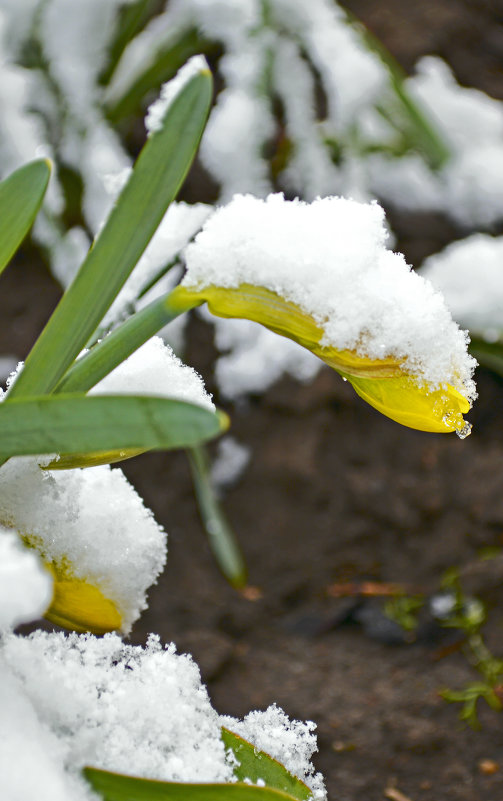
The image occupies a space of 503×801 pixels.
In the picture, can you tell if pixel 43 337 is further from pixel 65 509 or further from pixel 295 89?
pixel 295 89

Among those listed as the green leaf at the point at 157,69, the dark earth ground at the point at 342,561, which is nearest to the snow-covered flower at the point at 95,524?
the dark earth ground at the point at 342,561

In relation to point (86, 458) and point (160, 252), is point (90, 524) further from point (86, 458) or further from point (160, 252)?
point (160, 252)

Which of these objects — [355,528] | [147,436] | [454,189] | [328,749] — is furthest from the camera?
[454,189]

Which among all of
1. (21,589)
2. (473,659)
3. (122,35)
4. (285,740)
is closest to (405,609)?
(473,659)

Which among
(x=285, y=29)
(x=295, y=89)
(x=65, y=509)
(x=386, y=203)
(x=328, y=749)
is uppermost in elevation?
(x=285, y=29)

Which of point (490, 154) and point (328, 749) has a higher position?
point (490, 154)

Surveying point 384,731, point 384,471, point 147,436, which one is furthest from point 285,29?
point 147,436

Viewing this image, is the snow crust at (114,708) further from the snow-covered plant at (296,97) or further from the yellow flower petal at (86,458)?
the snow-covered plant at (296,97)

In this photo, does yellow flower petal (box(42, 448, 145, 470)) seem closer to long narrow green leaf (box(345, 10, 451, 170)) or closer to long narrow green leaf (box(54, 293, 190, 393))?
long narrow green leaf (box(54, 293, 190, 393))
